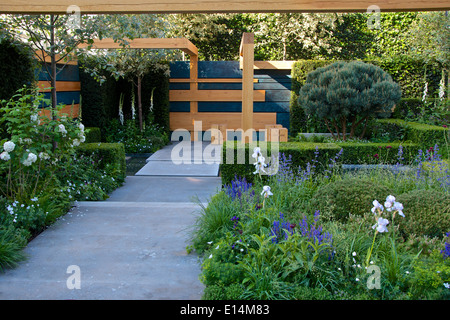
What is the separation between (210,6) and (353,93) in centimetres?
423

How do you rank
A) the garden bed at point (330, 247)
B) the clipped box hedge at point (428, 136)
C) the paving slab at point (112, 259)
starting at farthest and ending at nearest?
the clipped box hedge at point (428, 136)
the paving slab at point (112, 259)
the garden bed at point (330, 247)

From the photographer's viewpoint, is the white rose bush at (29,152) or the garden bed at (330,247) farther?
the white rose bush at (29,152)

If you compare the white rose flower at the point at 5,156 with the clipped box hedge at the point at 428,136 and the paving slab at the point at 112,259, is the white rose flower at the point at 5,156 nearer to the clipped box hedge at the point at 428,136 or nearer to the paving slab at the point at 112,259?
the paving slab at the point at 112,259

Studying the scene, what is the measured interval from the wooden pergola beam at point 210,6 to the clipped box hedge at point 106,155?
2544 millimetres

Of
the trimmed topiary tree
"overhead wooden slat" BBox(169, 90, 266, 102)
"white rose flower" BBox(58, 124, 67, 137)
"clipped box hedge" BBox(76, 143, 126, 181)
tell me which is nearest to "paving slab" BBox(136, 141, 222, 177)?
"clipped box hedge" BBox(76, 143, 126, 181)

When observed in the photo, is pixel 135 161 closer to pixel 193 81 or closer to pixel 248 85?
pixel 248 85

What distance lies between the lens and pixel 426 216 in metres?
3.77

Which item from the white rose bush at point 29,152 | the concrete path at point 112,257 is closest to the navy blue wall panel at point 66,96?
the white rose bush at point 29,152

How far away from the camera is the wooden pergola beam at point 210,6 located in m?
4.53

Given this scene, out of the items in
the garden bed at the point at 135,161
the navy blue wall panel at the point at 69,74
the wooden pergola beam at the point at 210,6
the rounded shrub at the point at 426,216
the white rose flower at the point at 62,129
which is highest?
the wooden pergola beam at the point at 210,6

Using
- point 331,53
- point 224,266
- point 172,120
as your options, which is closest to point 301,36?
point 331,53

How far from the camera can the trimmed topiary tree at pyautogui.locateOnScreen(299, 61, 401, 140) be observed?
26.3 feet

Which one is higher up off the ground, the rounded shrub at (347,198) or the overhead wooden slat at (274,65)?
the overhead wooden slat at (274,65)
